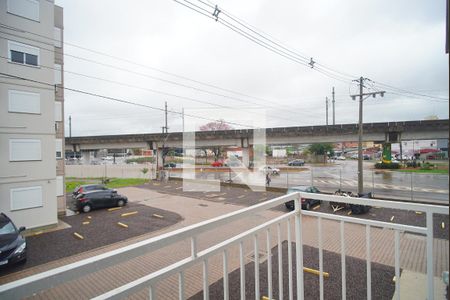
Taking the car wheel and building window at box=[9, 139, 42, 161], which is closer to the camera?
building window at box=[9, 139, 42, 161]

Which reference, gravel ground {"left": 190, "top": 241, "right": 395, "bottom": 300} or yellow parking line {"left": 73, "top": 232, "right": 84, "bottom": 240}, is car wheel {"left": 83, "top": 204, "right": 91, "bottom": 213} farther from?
gravel ground {"left": 190, "top": 241, "right": 395, "bottom": 300}

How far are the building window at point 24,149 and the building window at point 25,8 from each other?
4.74 meters

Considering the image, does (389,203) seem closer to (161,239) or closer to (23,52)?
(161,239)

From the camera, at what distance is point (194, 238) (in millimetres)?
1390

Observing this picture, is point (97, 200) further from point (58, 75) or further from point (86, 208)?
point (58, 75)

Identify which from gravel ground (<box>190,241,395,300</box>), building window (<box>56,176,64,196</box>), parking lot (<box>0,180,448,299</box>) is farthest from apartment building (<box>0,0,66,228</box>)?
gravel ground (<box>190,241,395,300</box>)

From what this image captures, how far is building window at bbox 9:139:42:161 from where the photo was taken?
8625 millimetres

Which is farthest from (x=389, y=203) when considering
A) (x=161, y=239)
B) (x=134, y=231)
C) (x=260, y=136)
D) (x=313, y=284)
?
(x=260, y=136)

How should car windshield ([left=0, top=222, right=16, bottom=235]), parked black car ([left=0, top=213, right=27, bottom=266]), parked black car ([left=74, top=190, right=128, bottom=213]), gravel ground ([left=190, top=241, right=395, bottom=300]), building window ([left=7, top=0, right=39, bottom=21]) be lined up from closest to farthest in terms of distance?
1. gravel ground ([left=190, top=241, right=395, bottom=300])
2. parked black car ([left=0, top=213, right=27, bottom=266])
3. car windshield ([left=0, top=222, right=16, bottom=235])
4. building window ([left=7, top=0, right=39, bottom=21])
5. parked black car ([left=74, top=190, right=128, bottom=213])

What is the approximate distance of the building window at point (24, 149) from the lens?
28.3 feet

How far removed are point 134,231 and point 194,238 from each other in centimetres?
881

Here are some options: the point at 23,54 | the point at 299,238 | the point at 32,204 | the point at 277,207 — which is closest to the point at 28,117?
the point at 23,54

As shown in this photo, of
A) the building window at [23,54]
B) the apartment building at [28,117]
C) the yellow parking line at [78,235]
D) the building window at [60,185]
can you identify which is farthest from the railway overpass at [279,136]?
the yellow parking line at [78,235]

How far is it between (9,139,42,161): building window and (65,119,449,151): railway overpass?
1844cm
